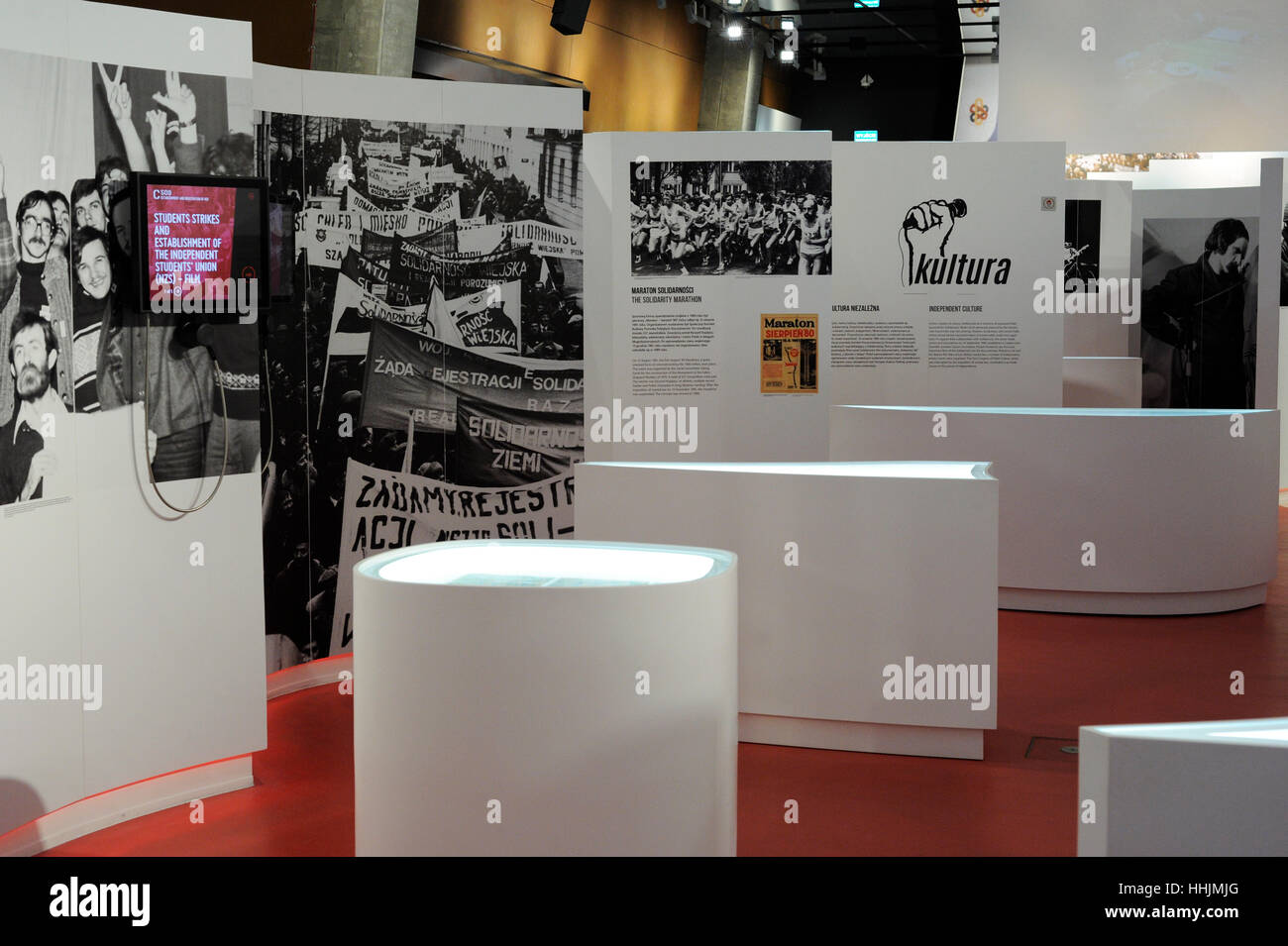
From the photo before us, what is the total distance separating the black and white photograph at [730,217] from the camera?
A: 6711 mm

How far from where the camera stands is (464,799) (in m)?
2.78

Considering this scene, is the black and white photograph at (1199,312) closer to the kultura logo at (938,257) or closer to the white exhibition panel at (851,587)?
the kultura logo at (938,257)

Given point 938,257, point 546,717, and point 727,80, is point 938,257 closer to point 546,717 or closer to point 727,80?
point 546,717

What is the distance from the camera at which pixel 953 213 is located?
8133 millimetres

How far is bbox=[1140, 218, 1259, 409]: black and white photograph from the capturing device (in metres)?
9.96

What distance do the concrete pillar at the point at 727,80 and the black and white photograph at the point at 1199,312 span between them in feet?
24.6

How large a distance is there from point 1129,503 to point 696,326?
245 cm

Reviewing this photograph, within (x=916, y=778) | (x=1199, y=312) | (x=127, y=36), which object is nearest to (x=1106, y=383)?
(x=1199, y=312)
